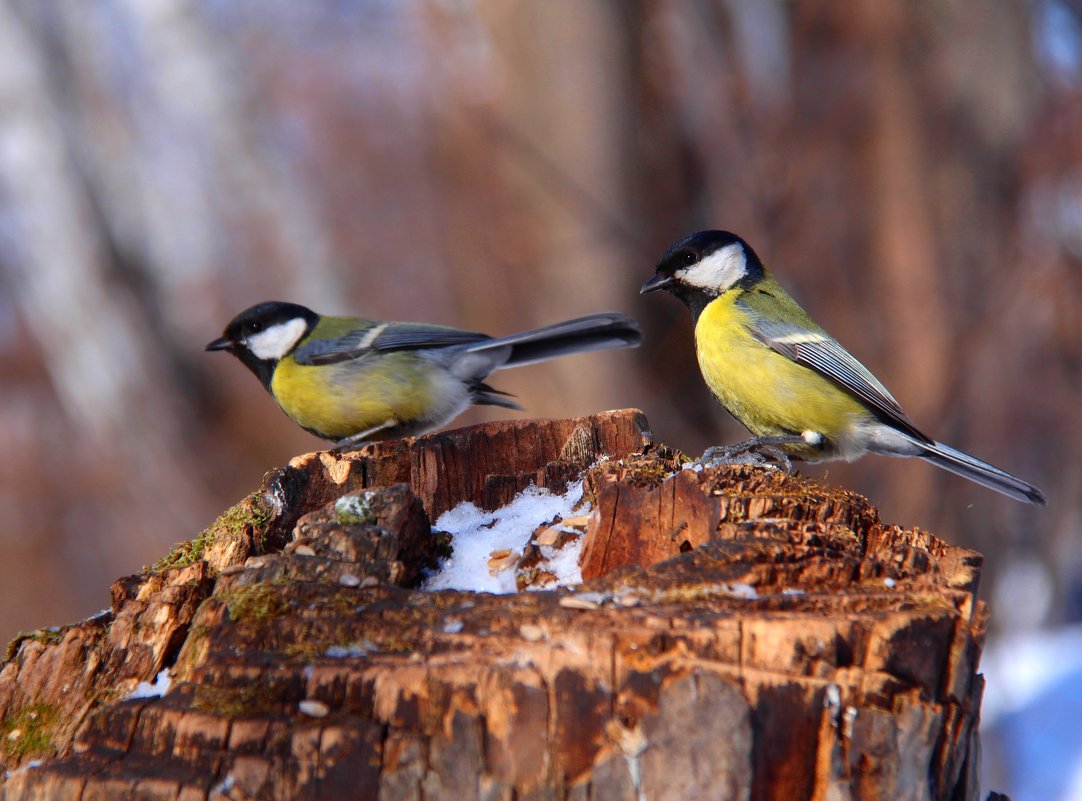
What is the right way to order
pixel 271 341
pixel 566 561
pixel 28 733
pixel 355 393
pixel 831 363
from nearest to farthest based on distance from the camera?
pixel 28 733 < pixel 566 561 < pixel 831 363 < pixel 355 393 < pixel 271 341

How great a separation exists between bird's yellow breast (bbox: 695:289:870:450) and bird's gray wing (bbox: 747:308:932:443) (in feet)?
0.09

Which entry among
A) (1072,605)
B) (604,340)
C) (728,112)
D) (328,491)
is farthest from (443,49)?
(1072,605)

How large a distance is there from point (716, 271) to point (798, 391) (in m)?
0.59

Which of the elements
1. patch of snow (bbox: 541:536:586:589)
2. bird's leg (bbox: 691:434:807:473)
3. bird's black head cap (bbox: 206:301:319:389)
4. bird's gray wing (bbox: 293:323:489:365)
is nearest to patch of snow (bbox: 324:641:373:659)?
patch of snow (bbox: 541:536:586:589)

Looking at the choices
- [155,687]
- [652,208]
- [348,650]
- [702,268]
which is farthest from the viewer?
[652,208]

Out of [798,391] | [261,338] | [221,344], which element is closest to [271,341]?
[261,338]

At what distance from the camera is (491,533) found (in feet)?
7.55

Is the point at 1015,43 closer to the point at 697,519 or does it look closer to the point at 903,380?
the point at 903,380

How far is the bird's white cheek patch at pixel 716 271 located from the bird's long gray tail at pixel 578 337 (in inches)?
11.0

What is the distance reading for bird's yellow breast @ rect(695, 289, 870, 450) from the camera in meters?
3.49

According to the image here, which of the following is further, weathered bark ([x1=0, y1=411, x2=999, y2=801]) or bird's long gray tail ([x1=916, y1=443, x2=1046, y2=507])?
bird's long gray tail ([x1=916, y1=443, x2=1046, y2=507])

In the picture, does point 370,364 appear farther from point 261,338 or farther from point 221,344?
point 221,344

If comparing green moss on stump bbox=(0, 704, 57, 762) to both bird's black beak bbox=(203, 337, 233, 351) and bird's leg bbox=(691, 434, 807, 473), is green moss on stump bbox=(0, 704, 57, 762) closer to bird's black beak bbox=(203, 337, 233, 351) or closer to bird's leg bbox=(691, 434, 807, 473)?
bird's leg bbox=(691, 434, 807, 473)

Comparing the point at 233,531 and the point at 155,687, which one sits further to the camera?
the point at 233,531
